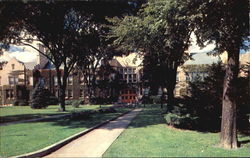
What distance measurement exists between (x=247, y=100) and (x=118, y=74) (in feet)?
140

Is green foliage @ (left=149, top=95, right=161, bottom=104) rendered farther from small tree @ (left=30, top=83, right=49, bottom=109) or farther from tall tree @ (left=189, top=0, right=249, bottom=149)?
tall tree @ (left=189, top=0, right=249, bottom=149)

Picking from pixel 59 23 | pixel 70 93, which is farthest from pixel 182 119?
pixel 70 93

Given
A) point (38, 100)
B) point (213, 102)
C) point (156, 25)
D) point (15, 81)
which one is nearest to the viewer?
point (156, 25)

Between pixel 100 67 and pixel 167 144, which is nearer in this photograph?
pixel 167 144

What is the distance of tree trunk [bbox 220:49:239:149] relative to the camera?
9969mm

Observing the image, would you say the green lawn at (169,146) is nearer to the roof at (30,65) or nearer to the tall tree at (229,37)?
the tall tree at (229,37)

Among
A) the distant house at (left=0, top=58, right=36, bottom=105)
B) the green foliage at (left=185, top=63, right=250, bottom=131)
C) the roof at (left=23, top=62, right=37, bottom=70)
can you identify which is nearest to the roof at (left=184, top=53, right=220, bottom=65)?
the roof at (left=23, top=62, right=37, bottom=70)

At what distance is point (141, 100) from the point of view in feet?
172

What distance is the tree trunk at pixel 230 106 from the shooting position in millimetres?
9969

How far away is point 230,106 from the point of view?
33.3 ft

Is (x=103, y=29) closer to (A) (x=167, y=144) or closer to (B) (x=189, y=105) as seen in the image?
(B) (x=189, y=105)

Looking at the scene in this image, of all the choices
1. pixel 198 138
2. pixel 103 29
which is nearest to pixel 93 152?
pixel 198 138

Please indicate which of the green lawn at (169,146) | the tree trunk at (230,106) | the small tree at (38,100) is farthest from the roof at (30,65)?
the tree trunk at (230,106)

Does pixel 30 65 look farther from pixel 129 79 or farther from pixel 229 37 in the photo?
pixel 229 37
